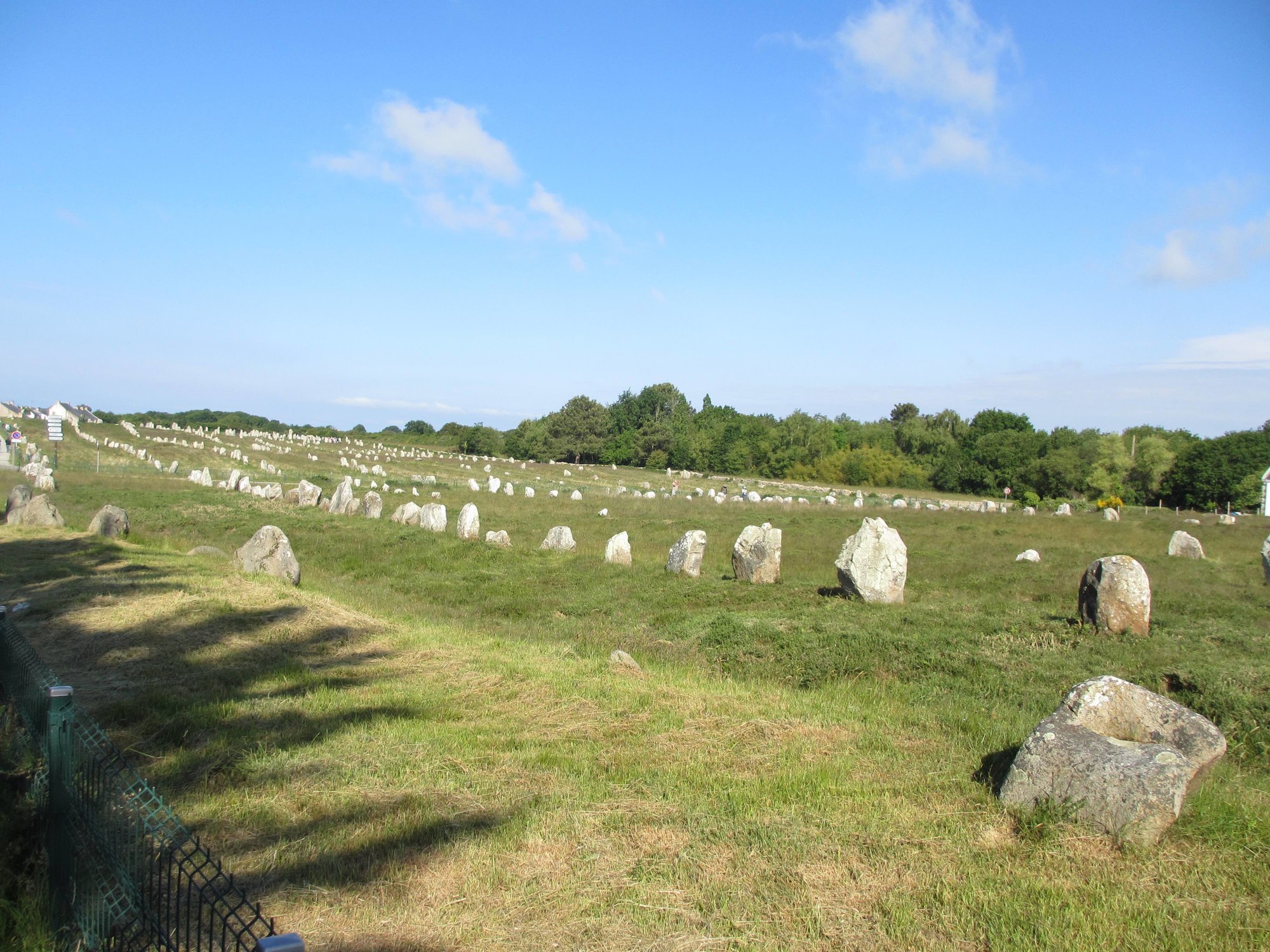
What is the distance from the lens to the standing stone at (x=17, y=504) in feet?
64.0

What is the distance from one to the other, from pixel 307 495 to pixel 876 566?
75.7 ft

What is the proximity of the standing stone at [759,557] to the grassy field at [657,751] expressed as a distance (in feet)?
1.49

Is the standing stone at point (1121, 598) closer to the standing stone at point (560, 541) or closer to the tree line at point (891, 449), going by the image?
the standing stone at point (560, 541)

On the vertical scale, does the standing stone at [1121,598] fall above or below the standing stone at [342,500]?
above

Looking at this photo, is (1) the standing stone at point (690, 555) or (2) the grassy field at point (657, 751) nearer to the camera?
(2) the grassy field at point (657, 751)

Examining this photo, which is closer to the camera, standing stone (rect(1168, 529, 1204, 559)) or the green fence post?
the green fence post

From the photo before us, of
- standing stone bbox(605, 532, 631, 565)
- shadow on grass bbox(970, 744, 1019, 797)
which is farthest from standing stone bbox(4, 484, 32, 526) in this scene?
shadow on grass bbox(970, 744, 1019, 797)

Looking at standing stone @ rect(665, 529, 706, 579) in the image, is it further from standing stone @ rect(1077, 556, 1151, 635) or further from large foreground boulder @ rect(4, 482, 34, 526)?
large foreground boulder @ rect(4, 482, 34, 526)

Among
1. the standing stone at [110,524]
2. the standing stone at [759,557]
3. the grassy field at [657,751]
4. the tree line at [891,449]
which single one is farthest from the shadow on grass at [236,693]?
the tree line at [891,449]

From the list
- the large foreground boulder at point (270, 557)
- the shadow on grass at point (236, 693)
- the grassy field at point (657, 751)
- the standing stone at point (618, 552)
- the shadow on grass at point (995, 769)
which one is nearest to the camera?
the grassy field at point (657, 751)

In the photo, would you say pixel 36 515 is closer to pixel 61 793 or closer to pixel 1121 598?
pixel 61 793

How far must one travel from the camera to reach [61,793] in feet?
13.5

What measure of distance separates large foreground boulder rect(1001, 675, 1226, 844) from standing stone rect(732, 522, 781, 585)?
9325 millimetres

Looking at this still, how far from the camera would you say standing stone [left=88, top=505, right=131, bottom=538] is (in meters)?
18.3
